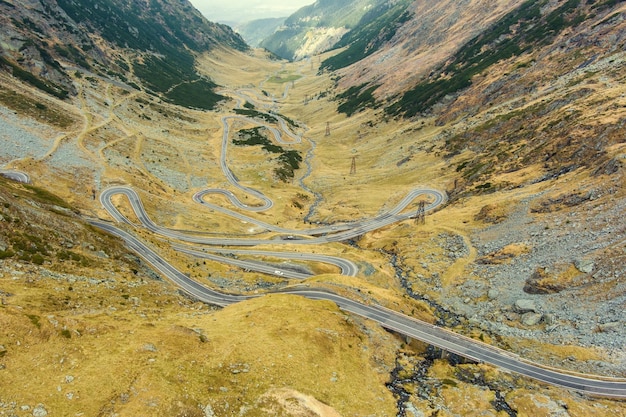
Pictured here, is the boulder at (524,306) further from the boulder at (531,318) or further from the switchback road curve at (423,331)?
the switchback road curve at (423,331)

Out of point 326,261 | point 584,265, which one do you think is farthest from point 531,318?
point 326,261

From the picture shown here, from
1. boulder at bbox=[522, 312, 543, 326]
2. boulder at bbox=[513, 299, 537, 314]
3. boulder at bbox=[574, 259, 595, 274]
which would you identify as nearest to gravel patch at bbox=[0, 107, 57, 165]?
boulder at bbox=[513, 299, 537, 314]

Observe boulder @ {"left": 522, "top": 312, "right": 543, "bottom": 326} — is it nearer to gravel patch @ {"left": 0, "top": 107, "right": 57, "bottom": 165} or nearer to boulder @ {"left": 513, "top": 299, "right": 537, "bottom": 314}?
boulder @ {"left": 513, "top": 299, "right": 537, "bottom": 314}

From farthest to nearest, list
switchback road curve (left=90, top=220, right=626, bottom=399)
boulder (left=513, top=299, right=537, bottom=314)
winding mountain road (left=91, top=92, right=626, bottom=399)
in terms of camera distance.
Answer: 1. boulder (left=513, top=299, right=537, bottom=314)
2. winding mountain road (left=91, top=92, right=626, bottom=399)
3. switchback road curve (left=90, top=220, right=626, bottom=399)

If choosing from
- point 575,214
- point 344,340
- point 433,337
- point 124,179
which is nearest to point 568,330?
point 433,337

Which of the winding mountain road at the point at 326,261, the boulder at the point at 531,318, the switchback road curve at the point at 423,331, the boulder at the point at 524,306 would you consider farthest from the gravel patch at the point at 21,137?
the boulder at the point at 531,318

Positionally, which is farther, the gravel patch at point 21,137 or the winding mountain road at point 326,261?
the gravel patch at point 21,137

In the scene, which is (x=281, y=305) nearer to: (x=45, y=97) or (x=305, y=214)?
(x=305, y=214)

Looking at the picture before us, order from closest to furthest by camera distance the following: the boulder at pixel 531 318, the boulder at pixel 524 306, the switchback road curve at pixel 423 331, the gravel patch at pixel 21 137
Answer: the switchback road curve at pixel 423 331, the boulder at pixel 531 318, the boulder at pixel 524 306, the gravel patch at pixel 21 137
